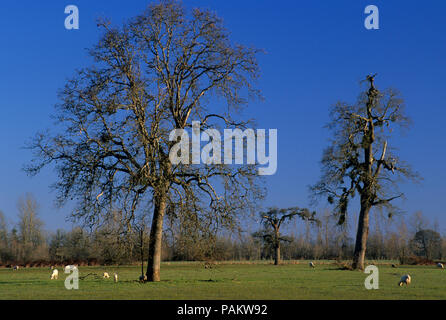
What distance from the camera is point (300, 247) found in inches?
4222

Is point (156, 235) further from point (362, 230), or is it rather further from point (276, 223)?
point (276, 223)

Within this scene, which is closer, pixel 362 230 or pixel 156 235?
pixel 156 235

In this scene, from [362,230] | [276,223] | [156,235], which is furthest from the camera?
[276,223]

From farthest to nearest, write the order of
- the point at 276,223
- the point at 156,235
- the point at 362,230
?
the point at 276,223 < the point at 362,230 < the point at 156,235

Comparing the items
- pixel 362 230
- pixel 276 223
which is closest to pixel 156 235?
pixel 362 230

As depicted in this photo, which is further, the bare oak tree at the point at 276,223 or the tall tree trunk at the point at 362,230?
the bare oak tree at the point at 276,223

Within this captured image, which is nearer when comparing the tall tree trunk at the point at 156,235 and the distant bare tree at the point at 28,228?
the tall tree trunk at the point at 156,235

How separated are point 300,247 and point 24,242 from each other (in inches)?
2117

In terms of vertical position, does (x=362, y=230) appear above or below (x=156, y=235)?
below

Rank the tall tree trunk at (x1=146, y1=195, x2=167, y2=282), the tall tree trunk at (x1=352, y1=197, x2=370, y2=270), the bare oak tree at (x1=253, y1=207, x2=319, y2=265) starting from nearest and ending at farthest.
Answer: the tall tree trunk at (x1=146, y1=195, x2=167, y2=282)
the tall tree trunk at (x1=352, y1=197, x2=370, y2=270)
the bare oak tree at (x1=253, y1=207, x2=319, y2=265)

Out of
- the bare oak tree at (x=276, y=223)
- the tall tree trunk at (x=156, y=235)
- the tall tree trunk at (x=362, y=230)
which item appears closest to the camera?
the tall tree trunk at (x=156, y=235)

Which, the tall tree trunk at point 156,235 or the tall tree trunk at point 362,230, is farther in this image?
the tall tree trunk at point 362,230

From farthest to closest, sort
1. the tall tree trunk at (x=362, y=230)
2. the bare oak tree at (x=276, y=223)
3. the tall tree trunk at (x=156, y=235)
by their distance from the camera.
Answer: the bare oak tree at (x=276, y=223) < the tall tree trunk at (x=362, y=230) < the tall tree trunk at (x=156, y=235)
